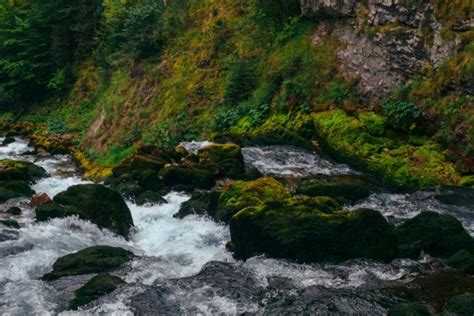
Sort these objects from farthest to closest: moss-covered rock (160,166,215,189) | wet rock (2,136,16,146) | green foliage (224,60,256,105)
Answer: wet rock (2,136,16,146), green foliage (224,60,256,105), moss-covered rock (160,166,215,189)

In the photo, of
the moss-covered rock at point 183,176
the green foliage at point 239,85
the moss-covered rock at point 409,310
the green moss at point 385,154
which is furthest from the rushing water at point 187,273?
the green foliage at point 239,85

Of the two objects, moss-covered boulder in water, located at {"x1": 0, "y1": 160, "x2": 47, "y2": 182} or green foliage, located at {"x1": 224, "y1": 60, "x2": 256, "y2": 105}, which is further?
green foliage, located at {"x1": 224, "y1": 60, "x2": 256, "y2": 105}

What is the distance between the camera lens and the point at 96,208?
1759 centimetres

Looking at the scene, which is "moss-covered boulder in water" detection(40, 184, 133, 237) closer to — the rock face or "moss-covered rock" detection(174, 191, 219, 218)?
"moss-covered rock" detection(174, 191, 219, 218)

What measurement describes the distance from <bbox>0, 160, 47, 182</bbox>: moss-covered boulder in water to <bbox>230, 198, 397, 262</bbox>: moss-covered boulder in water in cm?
1188

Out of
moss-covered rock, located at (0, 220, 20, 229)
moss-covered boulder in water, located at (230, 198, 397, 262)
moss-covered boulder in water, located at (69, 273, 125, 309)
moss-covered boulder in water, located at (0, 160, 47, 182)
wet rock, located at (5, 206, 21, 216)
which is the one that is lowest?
moss-covered boulder in water, located at (0, 160, 47, 182)

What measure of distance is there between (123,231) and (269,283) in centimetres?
596

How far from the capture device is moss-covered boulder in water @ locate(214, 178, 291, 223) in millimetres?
16405

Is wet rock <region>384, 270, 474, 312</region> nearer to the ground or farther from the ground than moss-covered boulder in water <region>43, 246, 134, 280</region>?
farther from the ground

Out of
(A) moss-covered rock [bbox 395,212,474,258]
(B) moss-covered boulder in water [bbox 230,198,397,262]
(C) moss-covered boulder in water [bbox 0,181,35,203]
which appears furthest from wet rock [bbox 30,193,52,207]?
(A) moss-covered rock [bbox 395,212,474,258]

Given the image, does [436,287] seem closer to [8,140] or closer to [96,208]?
[96,208]

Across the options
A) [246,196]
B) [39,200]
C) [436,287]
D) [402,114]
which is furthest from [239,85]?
[436,287]

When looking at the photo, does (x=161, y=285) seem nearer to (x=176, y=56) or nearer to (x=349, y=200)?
(x=349, y=200)

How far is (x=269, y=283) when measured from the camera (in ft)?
41.7
